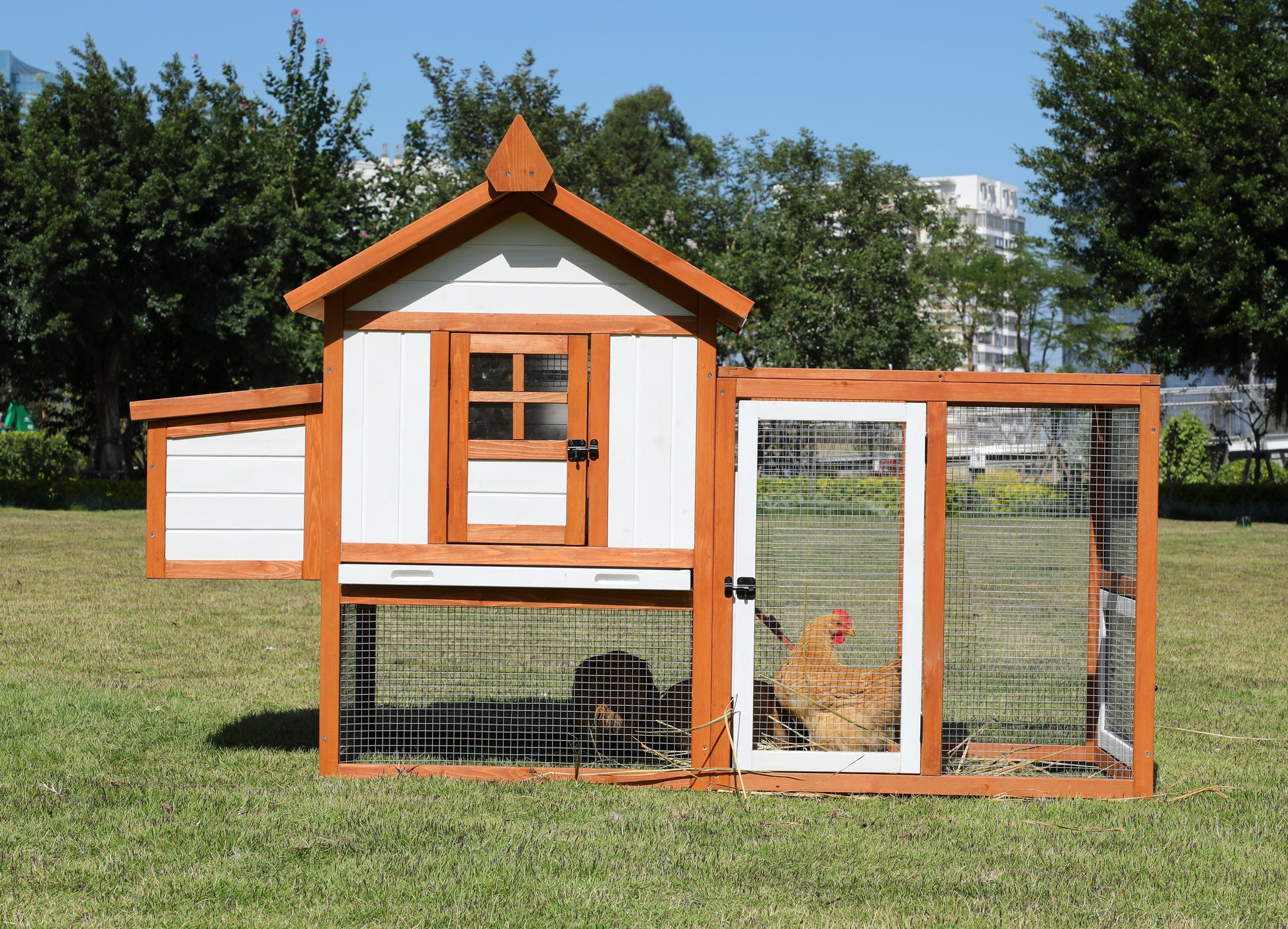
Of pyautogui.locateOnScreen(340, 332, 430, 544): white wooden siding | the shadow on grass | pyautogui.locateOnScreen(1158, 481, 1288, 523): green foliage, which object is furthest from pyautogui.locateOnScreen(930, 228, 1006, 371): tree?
pyautogui.locateOnScreen(340, 332, 430, 544): white wooden siding

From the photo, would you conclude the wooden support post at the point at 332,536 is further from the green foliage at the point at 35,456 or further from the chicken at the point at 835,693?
the green foliage at the point at 35,456

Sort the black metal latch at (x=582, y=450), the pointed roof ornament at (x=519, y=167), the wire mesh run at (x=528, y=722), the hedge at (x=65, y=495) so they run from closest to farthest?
the pointed roof ornament at (x=519, y=167)
the black metal latch at (x=582, y=450)
the wire mesh run at (x=528, y=722)
the hedge at (x=65, y=495)

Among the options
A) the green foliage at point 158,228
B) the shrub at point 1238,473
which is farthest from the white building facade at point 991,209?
the green foliage at point 158,228

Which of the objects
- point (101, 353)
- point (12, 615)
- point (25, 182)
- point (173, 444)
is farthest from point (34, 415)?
point (173, 444)

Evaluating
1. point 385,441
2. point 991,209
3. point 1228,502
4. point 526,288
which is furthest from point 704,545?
point 991,209

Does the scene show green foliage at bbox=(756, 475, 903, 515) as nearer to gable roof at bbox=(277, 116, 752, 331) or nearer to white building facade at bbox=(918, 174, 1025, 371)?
gable roof at bbox=(277, 116, 752, 331)

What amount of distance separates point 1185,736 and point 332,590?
4814mm

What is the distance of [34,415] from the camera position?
41781 mm

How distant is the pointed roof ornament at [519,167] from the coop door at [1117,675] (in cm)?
337

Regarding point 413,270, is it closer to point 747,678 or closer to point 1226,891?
point 747,678

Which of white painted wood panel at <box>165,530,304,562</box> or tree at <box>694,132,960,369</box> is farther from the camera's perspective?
tree at <box>694,132,960,369</box>

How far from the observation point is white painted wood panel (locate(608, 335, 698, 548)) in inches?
225

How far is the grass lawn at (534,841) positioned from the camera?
4168 millimetres

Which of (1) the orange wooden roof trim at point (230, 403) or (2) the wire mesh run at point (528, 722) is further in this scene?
(2) the wire mesh run at point (528, 722)
